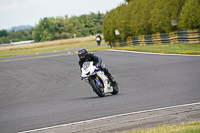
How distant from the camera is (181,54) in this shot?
2091 centimetres

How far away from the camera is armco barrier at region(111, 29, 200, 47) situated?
25837 mm

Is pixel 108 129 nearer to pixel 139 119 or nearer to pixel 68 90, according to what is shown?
pixel 139 119

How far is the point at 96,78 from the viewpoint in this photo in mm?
10250

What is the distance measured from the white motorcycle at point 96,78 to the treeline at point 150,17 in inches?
618

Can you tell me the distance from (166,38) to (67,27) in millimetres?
103919

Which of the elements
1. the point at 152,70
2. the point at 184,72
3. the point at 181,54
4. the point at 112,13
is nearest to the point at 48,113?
the point at 184,72

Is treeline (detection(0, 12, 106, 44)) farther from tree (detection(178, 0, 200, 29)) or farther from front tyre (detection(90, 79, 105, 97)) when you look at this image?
→ front tyre (detection(90, 79, 105, 97))

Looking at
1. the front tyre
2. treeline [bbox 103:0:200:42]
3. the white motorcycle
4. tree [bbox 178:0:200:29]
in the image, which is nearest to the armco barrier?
treeline [bbox 103:0:200:42]

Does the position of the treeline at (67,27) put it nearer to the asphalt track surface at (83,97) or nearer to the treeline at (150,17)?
the treeline at (150,17)

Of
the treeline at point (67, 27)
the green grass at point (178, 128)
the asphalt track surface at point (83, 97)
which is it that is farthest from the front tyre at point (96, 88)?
the treeline at point (67, 27)

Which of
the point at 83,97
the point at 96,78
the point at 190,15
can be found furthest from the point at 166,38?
the point at 96,78

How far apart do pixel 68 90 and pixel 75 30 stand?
125m

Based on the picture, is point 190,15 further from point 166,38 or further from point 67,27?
point 67,27

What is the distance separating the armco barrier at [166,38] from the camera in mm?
25837
